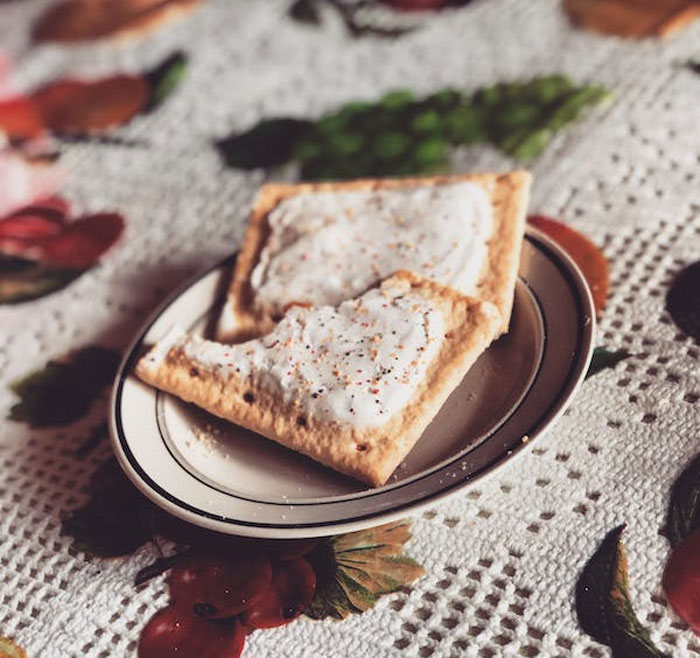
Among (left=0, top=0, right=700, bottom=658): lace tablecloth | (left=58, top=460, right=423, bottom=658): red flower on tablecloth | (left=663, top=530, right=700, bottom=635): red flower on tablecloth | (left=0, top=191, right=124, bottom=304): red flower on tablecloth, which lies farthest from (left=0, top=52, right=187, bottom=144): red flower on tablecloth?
(left=663, top=530, right=700, bottom=635): red flower on tablecloth

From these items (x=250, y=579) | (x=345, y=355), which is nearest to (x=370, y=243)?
(x=345, y=355)

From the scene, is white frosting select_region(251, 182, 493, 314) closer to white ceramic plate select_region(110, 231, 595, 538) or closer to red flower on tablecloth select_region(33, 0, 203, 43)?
white ceramic plate select_region(110, 231, 595, 538)

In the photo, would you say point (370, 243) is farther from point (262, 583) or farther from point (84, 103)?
point (84, 103)

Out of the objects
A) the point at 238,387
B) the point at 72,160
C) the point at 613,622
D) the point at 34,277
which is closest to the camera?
the point at 613,622

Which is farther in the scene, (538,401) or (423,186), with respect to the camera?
(423,186)

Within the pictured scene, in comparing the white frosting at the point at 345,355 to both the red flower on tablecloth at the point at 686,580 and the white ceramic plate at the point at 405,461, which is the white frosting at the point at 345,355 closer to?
the white ceramic plate at the point at 405,461

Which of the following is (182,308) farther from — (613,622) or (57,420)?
(613,622)

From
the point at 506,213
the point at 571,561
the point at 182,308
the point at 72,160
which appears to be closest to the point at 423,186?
the point at 506,213
